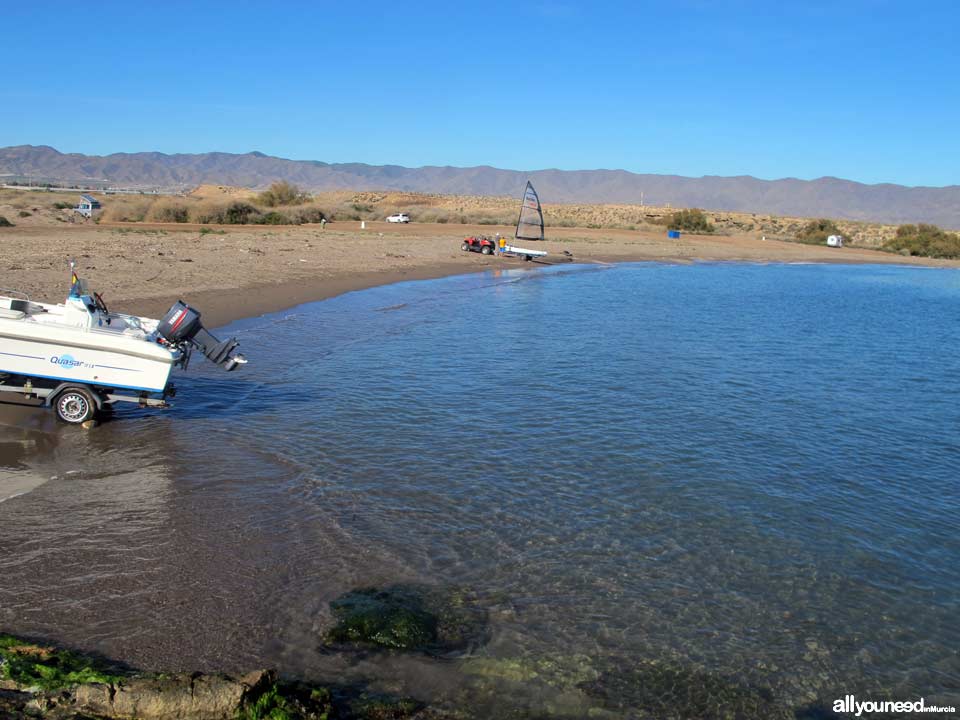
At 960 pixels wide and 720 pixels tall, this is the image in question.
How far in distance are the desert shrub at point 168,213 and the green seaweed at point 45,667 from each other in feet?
157

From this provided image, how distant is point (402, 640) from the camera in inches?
232

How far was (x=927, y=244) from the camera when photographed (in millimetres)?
68250

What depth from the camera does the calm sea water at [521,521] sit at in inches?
232

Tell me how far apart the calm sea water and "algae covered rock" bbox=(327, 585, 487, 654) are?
0.14 meters

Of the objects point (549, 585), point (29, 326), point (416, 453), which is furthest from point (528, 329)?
point (549, 585)

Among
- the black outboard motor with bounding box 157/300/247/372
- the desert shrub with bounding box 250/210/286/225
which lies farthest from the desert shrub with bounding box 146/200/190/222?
the black outboard motor with bounding box 157/300/247/372

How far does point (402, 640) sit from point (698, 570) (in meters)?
2.99

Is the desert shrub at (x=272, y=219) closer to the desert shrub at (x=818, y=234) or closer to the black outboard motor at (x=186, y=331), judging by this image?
the black outboard motor at (x=186, y=331)

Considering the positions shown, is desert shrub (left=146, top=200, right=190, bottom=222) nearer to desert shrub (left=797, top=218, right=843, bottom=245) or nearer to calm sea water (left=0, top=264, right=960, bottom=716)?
calm sea water (left=0, top=264, right=960, bottom=716)

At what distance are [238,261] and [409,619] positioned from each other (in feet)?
72.4

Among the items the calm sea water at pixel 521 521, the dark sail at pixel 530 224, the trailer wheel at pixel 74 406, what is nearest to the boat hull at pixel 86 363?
the trailer wheel at pixel 74 406

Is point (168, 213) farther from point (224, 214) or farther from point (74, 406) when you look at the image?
point (74, 406)

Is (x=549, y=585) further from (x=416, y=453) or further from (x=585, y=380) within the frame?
(x=585, y=380)

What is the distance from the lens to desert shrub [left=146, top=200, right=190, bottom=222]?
4991cm
